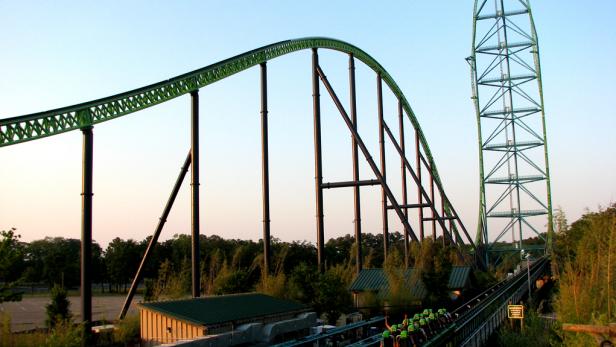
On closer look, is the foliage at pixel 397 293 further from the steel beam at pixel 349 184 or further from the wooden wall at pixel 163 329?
the wooden wall at pixel 163 329

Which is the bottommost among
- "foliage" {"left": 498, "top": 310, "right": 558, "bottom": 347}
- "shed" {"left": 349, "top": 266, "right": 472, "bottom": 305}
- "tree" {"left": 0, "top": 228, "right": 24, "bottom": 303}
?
"foliage" {"left": 498, "top": 310, "right": 558, "bottom": 347}

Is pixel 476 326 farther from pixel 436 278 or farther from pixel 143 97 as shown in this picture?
pixel 143 97

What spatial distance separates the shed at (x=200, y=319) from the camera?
19.1 metres

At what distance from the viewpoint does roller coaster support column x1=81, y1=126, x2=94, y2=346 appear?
20062 millimetres

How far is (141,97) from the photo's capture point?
26172 millimetres

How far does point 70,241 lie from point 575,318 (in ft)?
337

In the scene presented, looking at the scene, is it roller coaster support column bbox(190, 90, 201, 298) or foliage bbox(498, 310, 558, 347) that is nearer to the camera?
foliage bbox(498, 310, 558, 347)

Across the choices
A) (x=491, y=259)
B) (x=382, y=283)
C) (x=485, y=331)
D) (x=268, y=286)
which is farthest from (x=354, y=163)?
(x=491, y=259)

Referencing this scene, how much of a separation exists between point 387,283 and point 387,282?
56 mm

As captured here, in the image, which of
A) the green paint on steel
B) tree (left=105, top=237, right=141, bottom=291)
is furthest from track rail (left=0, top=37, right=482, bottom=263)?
tree (left=105, top=237, right=141, bottom=291)

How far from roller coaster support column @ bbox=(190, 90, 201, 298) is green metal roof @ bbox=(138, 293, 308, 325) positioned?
290 cm

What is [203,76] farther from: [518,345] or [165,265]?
[518,345]

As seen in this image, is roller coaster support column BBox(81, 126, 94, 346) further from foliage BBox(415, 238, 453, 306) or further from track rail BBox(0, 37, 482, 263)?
foliage BBox(415, 238, 453, 306)

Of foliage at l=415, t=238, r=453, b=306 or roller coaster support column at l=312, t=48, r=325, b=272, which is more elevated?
roller coaster support column at l=312, t=48, r=325, b=272
